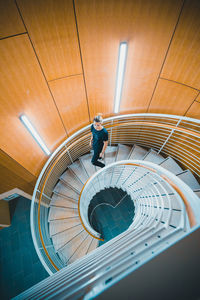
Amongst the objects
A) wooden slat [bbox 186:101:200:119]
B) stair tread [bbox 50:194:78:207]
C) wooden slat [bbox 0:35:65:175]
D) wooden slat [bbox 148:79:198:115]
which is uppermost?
wooden slat [bbox 0:35:65:175]

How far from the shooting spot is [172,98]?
324 cm

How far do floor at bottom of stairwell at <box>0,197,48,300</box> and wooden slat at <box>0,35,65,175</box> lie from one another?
2.72 metres

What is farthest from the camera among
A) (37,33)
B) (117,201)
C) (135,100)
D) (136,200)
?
(117,201)

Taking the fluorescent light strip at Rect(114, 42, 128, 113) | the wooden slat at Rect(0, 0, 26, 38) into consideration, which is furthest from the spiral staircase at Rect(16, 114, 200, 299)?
the wooden slat at Rect(0, 0, 26, 38)

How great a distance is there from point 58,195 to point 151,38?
4569 mm

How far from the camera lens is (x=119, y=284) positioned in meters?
0.77

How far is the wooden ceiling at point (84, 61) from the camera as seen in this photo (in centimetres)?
204

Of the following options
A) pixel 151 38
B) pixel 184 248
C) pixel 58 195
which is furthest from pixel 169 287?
pixel 58 195

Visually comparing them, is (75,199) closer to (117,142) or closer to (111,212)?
(111,212)

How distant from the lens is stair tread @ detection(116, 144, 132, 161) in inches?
180

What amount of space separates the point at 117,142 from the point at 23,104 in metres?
3.25

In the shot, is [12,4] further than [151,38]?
No

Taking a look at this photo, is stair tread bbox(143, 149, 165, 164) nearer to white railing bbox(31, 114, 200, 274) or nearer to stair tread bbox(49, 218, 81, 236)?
white railing bbox(31, 114, 200, 274)

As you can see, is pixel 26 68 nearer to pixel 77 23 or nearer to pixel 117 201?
pixel 77 23
